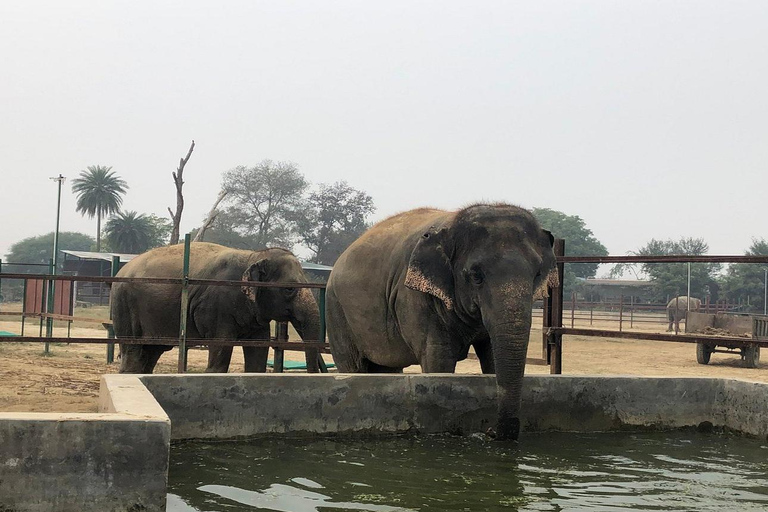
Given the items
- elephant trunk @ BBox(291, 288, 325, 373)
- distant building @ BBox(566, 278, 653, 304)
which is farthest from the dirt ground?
distant building @ BBox(566, 278, 653, 304)

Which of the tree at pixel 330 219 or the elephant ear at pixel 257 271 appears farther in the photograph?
the tree at pixel 330 219

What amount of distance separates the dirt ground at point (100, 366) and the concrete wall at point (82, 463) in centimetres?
499

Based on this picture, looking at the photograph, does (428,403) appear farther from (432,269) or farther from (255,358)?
(255,358)

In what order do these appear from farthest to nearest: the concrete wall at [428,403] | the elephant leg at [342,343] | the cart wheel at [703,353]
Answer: the cart wheel at [703,353] → the elephant leg at [342,343] → the concrete wall at [428,403]

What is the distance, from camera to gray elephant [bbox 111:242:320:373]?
1119 centimetres

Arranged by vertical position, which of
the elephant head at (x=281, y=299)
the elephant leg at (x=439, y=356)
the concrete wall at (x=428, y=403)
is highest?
the elephant head at (x=281, y=299)

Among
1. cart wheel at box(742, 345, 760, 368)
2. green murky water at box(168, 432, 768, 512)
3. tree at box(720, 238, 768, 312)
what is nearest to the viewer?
green murky water at box(168, 432, 768, 512)

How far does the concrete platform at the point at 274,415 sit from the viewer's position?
11.5 ft

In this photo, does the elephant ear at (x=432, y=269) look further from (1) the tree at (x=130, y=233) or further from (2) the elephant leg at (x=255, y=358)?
(1) the tree at (x=130, y=233)

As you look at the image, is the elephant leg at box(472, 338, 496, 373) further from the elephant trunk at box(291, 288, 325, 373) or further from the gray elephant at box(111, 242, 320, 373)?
the elephant trunk at box(291, 288, 325, 373)

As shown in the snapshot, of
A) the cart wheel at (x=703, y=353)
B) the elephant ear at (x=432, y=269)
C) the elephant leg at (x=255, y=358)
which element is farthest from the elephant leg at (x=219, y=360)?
the cart wheel at (x=703, y=353)

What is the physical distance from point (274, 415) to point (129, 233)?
215ft

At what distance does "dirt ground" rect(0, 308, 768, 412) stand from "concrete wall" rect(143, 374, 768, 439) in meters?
1.31

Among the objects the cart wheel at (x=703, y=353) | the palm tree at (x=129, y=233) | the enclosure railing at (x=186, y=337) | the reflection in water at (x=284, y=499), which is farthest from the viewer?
the palm tree at (x=129, y=233)
